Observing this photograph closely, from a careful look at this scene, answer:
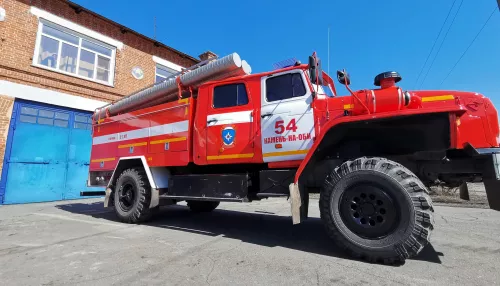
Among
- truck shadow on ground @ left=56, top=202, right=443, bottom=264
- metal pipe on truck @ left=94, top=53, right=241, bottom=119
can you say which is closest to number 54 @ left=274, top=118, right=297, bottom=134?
metal pipe on truck @ left=94, top=53, right=241, bottom=119

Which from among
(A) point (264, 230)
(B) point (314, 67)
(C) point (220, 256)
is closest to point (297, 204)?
(C) point (220, 256)

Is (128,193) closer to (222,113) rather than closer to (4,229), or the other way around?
(4,229)

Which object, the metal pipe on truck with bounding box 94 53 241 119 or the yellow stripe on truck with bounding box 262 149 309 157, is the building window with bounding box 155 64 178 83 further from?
the yellow stripe on truck with bounding box 262 149 309 157

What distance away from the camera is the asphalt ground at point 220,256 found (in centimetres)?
272

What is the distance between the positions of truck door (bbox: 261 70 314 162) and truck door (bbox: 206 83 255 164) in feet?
1.05

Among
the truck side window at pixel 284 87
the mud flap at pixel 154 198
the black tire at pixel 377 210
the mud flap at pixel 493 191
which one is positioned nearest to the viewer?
the black tire at pixel 377 210

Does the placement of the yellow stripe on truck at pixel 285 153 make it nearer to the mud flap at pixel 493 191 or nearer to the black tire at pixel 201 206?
the mud flap at pixel 493 191

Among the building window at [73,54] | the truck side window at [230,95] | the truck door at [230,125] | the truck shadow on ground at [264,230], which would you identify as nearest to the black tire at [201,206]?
the truck shadow on ground at [264,230]

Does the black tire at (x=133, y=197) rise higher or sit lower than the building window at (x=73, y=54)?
lower

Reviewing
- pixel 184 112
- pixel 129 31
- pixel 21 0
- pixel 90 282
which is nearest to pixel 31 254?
pixel 90 282

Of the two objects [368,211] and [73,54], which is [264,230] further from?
[73,54]

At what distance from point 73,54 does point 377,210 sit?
1358cm

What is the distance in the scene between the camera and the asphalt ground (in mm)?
2721

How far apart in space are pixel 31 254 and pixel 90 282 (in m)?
1.69
